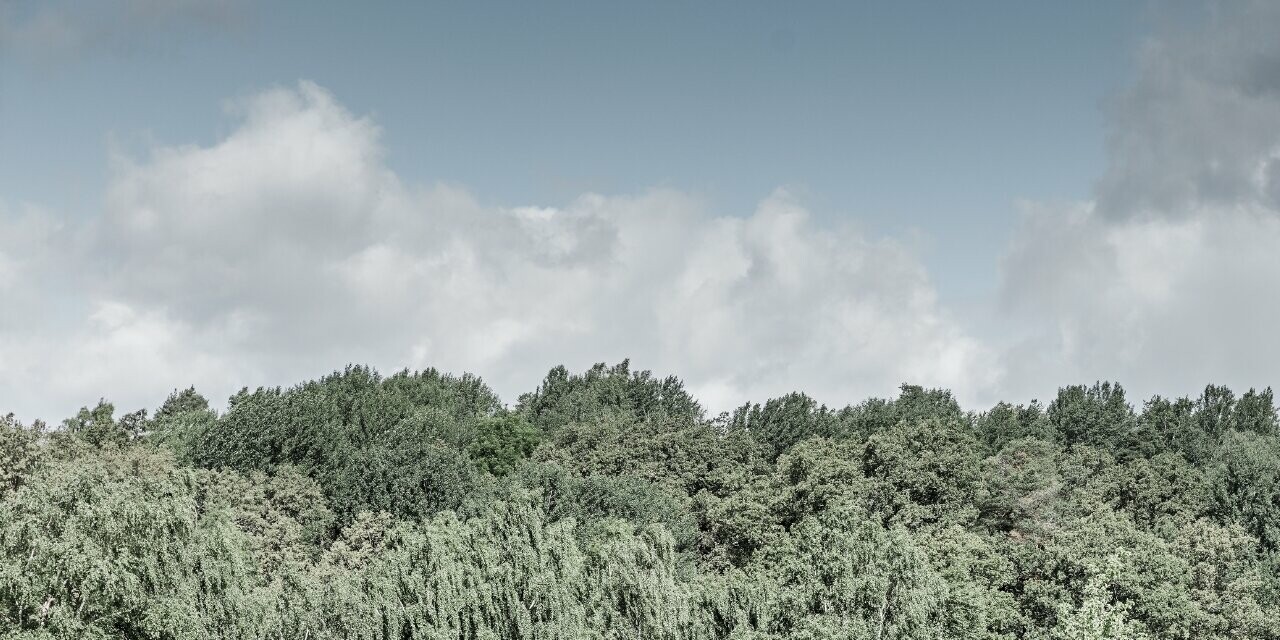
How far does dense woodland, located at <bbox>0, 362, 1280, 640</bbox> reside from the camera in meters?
35.9

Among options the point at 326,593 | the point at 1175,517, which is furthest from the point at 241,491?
the point at 1175,517

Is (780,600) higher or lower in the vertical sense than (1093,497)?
lower

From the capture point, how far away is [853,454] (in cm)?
6469

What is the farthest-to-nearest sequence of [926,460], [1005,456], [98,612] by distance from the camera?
[1005,456]
[926,460]
[98,612]

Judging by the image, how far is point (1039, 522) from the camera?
6200cm

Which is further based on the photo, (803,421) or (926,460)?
(803,421)

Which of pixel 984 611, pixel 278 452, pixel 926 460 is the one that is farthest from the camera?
pixel 278 452

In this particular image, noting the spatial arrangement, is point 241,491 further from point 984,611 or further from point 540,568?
point 984,611

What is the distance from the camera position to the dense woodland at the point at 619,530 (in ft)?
118

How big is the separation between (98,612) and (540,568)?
14.6 metres

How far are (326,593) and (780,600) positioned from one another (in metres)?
16.8

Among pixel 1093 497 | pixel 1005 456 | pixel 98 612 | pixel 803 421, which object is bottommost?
pixel 98 612

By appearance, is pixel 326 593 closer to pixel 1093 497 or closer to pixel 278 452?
pixel 278 452

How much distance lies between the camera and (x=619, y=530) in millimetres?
42875
